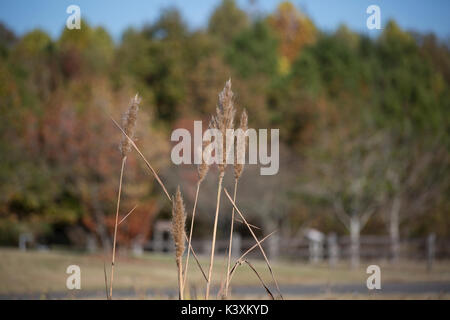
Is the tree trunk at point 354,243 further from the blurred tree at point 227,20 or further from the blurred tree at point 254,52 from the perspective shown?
the blurred tree at point 227,20

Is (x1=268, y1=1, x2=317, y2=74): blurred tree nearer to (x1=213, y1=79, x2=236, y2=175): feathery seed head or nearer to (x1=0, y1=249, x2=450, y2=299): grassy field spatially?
(x1=0, y1=249, x2=450, y2=299): grassy field

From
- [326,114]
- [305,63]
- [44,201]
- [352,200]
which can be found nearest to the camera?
[44,201]

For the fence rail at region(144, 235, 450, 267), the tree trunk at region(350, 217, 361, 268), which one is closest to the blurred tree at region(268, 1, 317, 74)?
the fence rail at region(144, 235, 450, 267)

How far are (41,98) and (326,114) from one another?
15922 millimetres

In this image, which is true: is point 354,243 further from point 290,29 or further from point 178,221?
point 290,29

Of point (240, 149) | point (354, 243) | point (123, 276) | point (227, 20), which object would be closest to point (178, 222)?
point (240, 149)

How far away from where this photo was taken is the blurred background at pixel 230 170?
2527 cm

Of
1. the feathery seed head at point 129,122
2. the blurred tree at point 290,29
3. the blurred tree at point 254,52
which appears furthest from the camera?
the blurred tree at point 290,29

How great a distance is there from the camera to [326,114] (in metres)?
34.8

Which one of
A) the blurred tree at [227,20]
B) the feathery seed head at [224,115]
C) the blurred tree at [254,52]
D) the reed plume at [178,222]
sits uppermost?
the blurred tree at [227,20]

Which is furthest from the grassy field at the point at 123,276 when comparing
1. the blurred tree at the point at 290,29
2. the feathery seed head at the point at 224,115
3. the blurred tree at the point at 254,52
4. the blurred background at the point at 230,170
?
the blurred tree at the point at 290,29

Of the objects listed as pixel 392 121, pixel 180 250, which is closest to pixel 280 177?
pixel 392 121

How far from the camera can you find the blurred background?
995 inches

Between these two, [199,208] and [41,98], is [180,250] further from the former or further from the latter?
[41,98]
